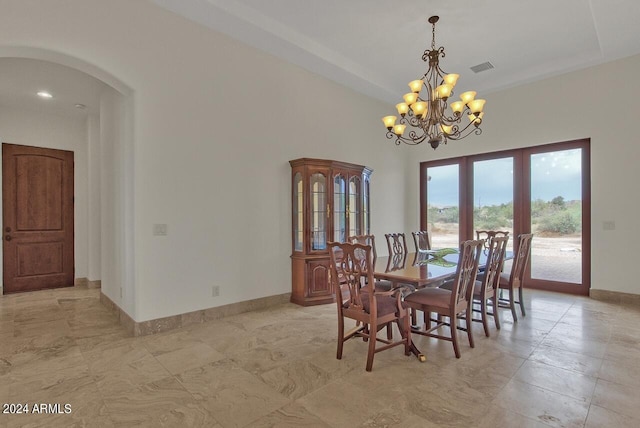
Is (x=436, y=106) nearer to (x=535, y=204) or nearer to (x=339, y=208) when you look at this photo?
(x=339, y=208)

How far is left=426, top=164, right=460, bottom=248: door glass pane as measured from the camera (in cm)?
629

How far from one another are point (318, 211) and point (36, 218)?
189 inches

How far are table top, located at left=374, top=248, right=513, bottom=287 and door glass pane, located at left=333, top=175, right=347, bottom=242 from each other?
3.97 feet

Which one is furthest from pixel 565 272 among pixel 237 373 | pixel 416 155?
pixel 237 373

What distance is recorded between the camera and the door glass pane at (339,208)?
15.4ft

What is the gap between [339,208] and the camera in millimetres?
4801

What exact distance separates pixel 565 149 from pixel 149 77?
19.8 feet

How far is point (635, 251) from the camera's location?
4438 millimetres

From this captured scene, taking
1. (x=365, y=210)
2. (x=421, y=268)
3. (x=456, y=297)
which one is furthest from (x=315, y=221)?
(x=456, y=297)

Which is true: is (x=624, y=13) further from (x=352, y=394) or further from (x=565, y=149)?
(x=352, y=394)

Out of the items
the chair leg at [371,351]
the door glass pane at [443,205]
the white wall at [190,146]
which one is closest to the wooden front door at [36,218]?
the white wall at [190,146]

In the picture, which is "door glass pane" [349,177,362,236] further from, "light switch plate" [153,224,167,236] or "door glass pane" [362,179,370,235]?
"light switch plate" [153,224,167,236]

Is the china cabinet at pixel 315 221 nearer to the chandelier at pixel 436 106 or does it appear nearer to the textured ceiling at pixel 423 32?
the chandelier at pixel 436 106

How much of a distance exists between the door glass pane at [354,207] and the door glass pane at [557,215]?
300 cm
